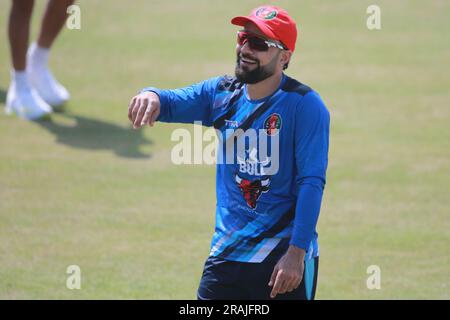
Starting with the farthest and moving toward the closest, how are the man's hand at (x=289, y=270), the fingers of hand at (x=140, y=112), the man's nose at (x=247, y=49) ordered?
the man's nose at (x=247, y=49) → the fingers of hand at (x=140, y=112) → the man's hand at (x=289, y=270)

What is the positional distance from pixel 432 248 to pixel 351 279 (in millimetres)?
959

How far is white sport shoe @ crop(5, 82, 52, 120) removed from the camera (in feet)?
35.8

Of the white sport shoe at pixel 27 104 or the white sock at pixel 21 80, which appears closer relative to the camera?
the white sock at pixel 21 80

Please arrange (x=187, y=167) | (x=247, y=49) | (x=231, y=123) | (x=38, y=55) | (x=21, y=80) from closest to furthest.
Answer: (x=247, y=49), (x=231, y=123), (x=187, y=167), (x=21, y=80), (x=38, y=55)

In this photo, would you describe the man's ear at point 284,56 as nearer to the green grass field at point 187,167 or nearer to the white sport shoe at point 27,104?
the green grass field at point 187,167

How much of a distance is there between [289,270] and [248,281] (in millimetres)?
389

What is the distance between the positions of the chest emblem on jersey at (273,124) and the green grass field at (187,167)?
2408mm

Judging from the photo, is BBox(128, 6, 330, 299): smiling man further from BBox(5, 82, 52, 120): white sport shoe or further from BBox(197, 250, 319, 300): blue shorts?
BBox(5, 82, 52, 120): white sport shoe

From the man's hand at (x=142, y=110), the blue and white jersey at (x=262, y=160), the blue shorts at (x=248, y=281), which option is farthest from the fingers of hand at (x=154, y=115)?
the blue shorts at (x=248, y=281)

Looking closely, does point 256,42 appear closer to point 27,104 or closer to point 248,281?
point 248,281

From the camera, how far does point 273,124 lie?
16.3ft

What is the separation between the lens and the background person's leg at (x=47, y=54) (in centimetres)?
1084

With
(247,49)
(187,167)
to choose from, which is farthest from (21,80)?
(247,49)

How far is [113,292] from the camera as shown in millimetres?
7012
